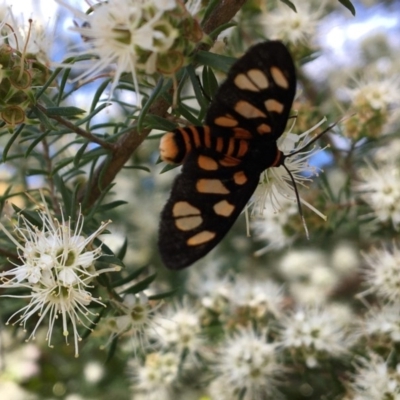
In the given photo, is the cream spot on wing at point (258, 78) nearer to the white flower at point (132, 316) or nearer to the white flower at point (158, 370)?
the white flower at point (132, 316)

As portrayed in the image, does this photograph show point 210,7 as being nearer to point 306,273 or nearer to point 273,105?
point 273,105

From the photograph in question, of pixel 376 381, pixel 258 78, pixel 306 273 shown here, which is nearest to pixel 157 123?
pixel 258 78

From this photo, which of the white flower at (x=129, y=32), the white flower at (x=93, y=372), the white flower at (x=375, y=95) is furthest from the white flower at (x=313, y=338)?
the white flower at (x=129, y=32)

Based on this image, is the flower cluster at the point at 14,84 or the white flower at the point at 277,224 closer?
the flower cluster at the point at 14,84

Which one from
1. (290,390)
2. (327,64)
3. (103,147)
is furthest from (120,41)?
(327,64)

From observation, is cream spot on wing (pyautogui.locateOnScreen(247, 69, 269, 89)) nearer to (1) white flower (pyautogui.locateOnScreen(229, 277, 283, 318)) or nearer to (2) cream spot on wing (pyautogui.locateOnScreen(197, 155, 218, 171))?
(2) cream spot on wing (pyautogui.locateOnScreen(197, 155, 218, 171))

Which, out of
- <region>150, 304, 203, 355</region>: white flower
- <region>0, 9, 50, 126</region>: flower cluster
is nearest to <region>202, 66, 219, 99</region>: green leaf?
<region>0, 9, 50, 126</region>: flower cluster

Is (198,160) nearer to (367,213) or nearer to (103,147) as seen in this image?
(103,147)
